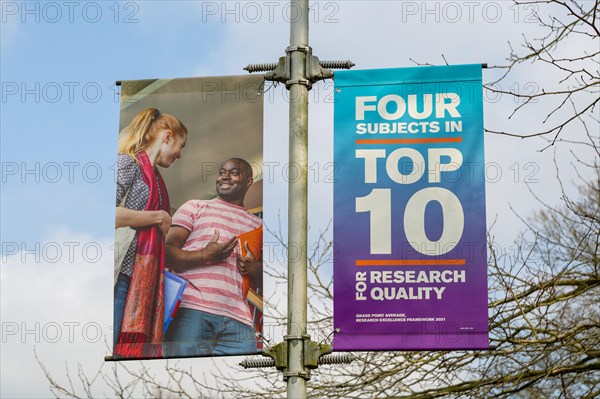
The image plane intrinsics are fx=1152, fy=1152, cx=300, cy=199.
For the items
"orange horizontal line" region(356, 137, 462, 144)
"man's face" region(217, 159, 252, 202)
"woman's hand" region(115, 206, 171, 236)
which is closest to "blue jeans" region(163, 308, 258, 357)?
"woman's hand" region(115, 206, 171, 236)

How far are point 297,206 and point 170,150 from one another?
1.11 meters

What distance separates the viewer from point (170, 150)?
718 cm

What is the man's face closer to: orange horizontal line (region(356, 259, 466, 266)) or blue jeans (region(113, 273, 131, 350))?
blue jeans (region(113, 273, 131, 350))

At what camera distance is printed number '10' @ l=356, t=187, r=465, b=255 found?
21.6ft

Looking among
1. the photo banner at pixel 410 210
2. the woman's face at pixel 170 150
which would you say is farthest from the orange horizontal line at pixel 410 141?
the woman's face at pixel 170 150

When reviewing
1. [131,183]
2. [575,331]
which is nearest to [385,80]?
[131,183]

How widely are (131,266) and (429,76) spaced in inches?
83.2

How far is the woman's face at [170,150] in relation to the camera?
7148 millimetres

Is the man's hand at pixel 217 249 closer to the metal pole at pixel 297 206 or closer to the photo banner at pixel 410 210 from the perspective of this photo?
the metal pole at pixel 297 206

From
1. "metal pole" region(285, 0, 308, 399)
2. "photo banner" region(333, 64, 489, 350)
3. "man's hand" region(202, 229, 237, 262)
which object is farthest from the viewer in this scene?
"man's hand" region(202, 229, 237, 262)

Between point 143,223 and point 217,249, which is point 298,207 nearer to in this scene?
→ point 217,249

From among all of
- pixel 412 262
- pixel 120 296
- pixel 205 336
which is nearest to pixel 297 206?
pixel 412 262

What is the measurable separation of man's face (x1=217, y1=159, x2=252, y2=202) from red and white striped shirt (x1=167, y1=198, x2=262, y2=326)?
0.05 meters

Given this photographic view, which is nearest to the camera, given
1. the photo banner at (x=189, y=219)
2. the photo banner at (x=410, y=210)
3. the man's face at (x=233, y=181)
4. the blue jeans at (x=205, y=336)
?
the photo banner at (x=410, y=210)
